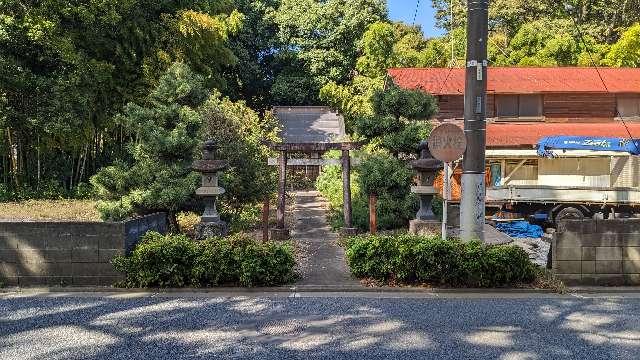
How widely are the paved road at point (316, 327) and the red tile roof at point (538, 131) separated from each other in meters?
14.7

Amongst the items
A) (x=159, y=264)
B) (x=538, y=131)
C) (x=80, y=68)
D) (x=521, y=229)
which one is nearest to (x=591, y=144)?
(x=521, y=229)

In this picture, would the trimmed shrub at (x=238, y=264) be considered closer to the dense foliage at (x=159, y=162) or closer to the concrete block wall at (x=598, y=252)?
the dense foliage at (x=159, y=162)

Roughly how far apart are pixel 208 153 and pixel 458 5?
2942 cm

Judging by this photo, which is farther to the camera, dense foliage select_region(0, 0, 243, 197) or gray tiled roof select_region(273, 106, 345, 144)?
gray tiled roof select_region(273, 106, 345, 144)

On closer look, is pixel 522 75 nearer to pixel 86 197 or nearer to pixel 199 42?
pixel 199 42

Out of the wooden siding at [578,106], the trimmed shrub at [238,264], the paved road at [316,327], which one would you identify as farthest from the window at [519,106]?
the trimmed shrub at [238,264]

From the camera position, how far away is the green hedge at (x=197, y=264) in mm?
7750

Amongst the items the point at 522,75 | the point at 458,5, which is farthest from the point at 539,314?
the point at 458,5

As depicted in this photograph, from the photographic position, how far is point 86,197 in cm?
2091

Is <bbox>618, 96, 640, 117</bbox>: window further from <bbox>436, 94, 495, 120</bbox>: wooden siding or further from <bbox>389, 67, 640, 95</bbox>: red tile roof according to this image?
<bbox>436, 94, 495, 120</bbox>: wooden siding

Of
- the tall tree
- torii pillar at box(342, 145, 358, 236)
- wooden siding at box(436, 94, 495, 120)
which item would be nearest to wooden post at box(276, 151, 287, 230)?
torii pillar at box(342, 145, 358, 236)

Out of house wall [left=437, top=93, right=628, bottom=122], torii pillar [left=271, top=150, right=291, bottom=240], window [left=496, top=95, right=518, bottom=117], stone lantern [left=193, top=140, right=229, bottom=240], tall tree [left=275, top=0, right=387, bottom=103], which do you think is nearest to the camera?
stone lantern [left=193, top=140, right=229, bottom=240]

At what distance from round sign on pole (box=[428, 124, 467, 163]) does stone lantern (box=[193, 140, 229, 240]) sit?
4.61 m

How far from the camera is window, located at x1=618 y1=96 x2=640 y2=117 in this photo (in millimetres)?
25469
